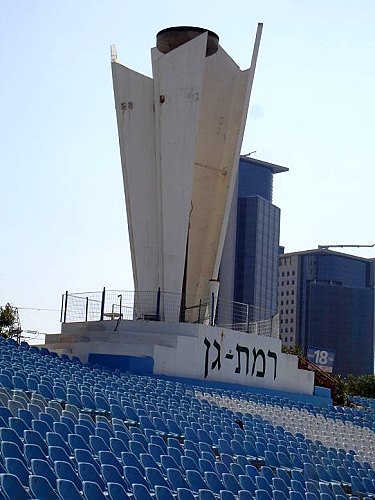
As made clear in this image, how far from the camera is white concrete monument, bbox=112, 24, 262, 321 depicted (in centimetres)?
2648

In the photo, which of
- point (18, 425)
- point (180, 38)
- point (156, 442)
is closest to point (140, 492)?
point (18, 425)

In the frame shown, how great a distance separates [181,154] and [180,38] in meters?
3.82

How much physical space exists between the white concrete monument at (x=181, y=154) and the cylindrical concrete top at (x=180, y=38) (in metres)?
0.03

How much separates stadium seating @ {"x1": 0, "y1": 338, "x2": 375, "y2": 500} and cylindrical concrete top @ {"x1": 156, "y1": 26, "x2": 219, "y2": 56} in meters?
11.1

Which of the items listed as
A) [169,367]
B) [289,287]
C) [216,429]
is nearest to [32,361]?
[216,429]

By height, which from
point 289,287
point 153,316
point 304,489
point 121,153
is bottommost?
point 304,489

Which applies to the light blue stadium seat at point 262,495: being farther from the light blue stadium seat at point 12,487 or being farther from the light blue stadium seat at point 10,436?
the light blue stadium seat at point 12,487

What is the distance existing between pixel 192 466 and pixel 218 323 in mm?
18287

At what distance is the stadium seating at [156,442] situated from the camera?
349 inches

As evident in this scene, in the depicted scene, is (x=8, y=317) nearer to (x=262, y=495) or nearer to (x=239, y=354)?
(x=239, y=354)

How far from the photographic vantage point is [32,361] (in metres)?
18.1

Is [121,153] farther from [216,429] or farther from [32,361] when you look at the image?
[216,429]

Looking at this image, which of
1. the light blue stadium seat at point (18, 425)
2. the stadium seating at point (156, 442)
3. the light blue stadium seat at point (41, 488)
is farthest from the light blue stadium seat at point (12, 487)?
the light blue stadium seat at point (18, 425)

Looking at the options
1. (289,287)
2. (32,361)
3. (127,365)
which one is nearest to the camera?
(32,361)
